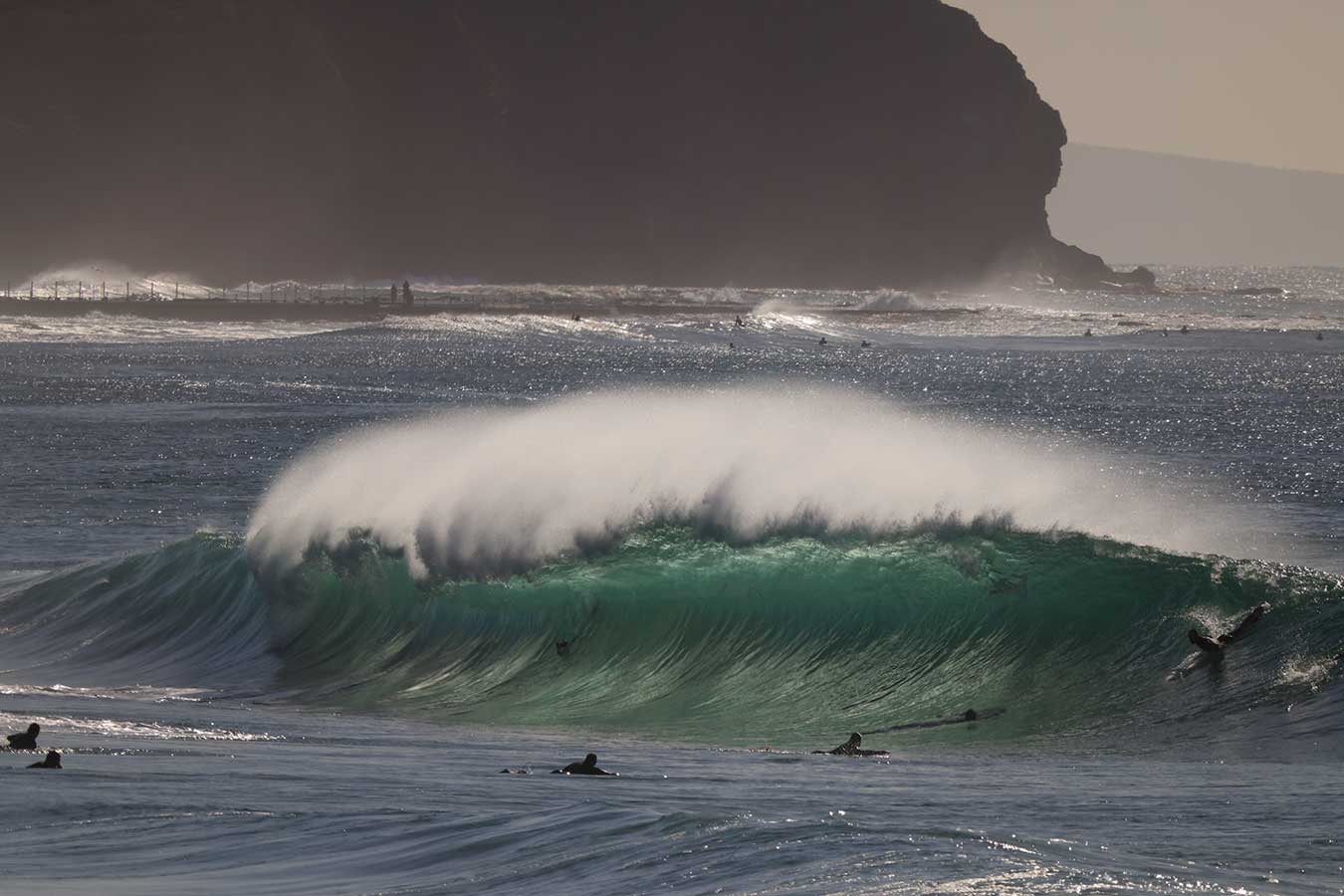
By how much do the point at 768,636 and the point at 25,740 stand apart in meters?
7.57

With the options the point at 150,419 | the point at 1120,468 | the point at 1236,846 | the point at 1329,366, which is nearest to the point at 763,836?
the point at 1236,846

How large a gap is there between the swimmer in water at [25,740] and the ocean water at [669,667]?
54 cm

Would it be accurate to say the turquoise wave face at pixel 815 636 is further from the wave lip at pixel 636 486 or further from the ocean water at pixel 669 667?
the wave lip at pixel 636 486

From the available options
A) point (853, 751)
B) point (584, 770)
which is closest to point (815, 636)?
point (853, 751)

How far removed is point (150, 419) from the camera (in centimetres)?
A: 5478

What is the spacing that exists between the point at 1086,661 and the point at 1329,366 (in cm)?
8244

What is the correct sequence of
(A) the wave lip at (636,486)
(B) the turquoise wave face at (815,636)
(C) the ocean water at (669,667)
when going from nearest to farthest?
(C) the ocean water at (669,667) → (B) the turquoise wave face at (815,636) → (A) the wave lip at (636,486)

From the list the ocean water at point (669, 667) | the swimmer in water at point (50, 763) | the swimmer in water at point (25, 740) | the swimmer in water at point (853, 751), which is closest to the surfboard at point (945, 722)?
the ocean water at point (669, 667)

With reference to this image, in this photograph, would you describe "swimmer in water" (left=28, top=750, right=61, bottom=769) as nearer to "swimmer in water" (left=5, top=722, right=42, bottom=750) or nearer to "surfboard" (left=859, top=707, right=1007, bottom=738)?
"swimmer in water" (left=5, top=722, right=42, bottom=750)

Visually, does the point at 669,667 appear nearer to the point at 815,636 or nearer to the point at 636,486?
the point at 815,636

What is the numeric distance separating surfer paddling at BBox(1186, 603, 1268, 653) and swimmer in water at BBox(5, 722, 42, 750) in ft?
31.0

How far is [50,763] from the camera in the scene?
13805 millimetres

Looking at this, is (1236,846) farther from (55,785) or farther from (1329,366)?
(1329,366)

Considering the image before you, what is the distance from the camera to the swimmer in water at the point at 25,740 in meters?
14.8
